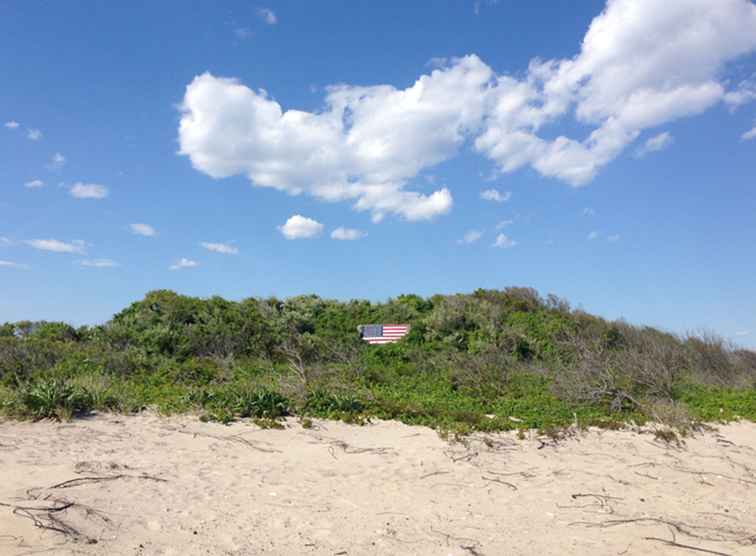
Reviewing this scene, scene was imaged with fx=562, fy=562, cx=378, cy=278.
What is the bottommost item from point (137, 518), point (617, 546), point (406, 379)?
point (617, 546)

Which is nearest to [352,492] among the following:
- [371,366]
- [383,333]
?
[371,366]

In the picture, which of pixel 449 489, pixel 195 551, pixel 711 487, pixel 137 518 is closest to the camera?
pixel 195 551

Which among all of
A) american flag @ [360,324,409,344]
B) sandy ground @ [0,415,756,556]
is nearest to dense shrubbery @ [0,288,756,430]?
american flag @ [360,324,409,344]

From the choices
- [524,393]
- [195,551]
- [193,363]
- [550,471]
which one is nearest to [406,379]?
[524,393]

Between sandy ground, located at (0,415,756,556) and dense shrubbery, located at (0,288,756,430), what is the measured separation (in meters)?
0.82

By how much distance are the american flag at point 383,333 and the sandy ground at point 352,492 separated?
10.3 metres

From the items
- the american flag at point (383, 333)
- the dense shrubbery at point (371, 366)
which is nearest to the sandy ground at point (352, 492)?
the dense shrubbery at point (371, 366)

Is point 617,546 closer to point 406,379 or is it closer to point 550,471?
point 550,471

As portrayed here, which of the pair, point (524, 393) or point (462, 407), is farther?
point (524, 393)

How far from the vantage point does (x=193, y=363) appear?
13766mm

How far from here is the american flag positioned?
1997 centimetres

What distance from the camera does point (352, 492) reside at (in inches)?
267

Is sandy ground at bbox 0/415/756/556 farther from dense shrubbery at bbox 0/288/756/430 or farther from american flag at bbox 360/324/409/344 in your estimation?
american flag at bbox 360/324/409/344

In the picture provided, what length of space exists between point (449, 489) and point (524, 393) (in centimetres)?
637
